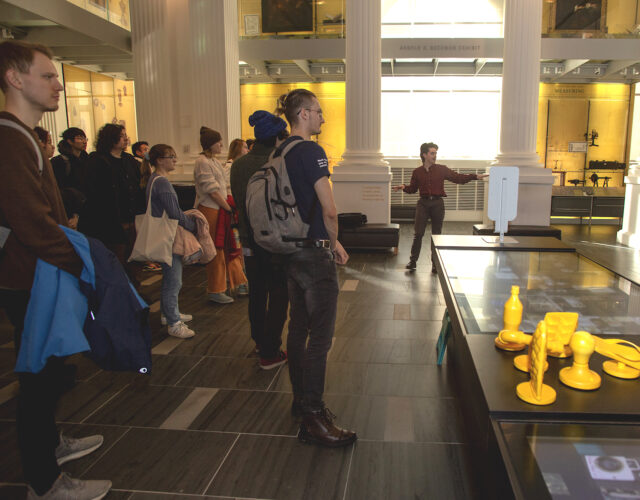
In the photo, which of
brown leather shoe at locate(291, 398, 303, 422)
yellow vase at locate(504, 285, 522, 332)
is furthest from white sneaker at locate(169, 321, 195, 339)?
yellow vase at locate(504, 285, 522, 332)

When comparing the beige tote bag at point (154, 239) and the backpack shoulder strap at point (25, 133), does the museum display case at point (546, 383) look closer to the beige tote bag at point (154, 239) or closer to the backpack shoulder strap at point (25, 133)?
the backpack shoulder strap at point (25, 133)

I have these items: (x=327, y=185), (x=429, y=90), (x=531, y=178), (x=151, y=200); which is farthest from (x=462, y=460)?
(x=429, y=90)

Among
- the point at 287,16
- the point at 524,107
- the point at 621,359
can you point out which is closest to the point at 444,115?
the point at 287,16

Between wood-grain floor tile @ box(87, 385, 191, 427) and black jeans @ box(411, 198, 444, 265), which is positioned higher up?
black jeans @ box(411, 198, 444, 265)

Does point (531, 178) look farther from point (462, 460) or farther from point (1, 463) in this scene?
point (1, 463)

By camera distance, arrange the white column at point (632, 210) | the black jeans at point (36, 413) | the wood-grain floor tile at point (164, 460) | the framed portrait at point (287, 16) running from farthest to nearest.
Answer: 1. the framed portrait at point (287, 16)
2. the white column at point (632, 210)
3. the wood-grain floor tile at point (164, 460)
4. the black jeans at point (36, 413)

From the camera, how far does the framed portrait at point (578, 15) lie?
39.2 feet

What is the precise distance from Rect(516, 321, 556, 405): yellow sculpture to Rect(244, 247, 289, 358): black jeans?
81.5 inches

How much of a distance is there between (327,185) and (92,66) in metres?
12.5

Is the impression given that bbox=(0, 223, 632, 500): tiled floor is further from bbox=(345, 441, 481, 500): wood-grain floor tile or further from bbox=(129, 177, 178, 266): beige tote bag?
bbox=(129, 177, 178, 266): beige tote bag

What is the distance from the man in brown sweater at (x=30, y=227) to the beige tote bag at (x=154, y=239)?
81.1 inches

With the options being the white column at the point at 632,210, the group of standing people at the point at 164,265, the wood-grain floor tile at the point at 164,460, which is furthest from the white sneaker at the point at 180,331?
the white column at the point at 632,210

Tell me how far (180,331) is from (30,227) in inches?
109

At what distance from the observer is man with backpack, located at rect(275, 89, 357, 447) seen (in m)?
2.59
